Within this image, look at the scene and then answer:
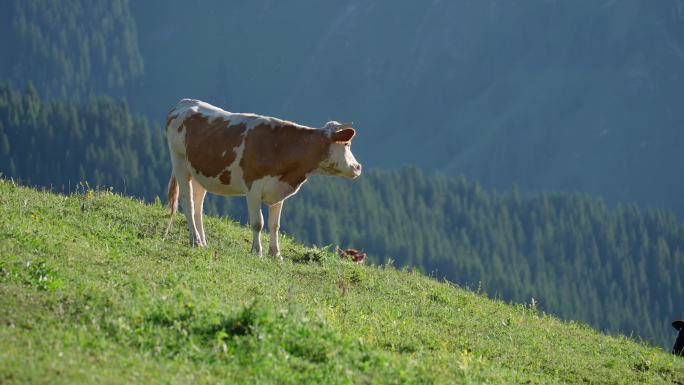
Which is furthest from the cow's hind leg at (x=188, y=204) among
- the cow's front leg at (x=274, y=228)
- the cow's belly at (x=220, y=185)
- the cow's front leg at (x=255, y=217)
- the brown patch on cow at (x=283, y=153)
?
the cow's front leg at (x=274, y=228)

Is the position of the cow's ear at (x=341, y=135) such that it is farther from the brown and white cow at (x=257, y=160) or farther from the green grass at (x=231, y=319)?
the green grass at (x=231, y=319)

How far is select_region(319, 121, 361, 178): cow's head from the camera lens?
24.5 meters

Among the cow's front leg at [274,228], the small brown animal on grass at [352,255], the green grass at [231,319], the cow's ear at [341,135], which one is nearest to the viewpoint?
the green grass at [231,319]

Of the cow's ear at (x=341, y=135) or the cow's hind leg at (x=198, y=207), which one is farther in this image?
the cow's hind leg at (x=198, y=207)

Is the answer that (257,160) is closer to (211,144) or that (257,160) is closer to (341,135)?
(211,144)

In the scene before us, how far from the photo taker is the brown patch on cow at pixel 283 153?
24.1 m

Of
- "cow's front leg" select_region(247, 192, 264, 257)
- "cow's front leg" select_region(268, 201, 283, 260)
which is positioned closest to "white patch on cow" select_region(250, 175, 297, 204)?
"cow's front leg" select_region(247, 192, 264, 257)

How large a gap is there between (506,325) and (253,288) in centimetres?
490

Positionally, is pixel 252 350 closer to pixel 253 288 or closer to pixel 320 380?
pixel 320 380

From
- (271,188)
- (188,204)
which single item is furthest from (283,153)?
(188,204)

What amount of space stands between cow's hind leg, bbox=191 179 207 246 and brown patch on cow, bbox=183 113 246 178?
2.28 feet

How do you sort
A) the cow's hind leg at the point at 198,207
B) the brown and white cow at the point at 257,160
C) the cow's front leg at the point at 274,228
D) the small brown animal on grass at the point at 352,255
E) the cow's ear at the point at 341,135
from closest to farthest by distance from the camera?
the brown and white cow at the point at 257,160
the cow's front leg at the point at 274,228
the cow's ear at the point at 341,135
the cow's hind leg at the point at 198,207
the small brown animal on grass at the point at 352,255

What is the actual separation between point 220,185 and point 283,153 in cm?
141

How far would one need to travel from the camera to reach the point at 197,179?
2502 centimetres
